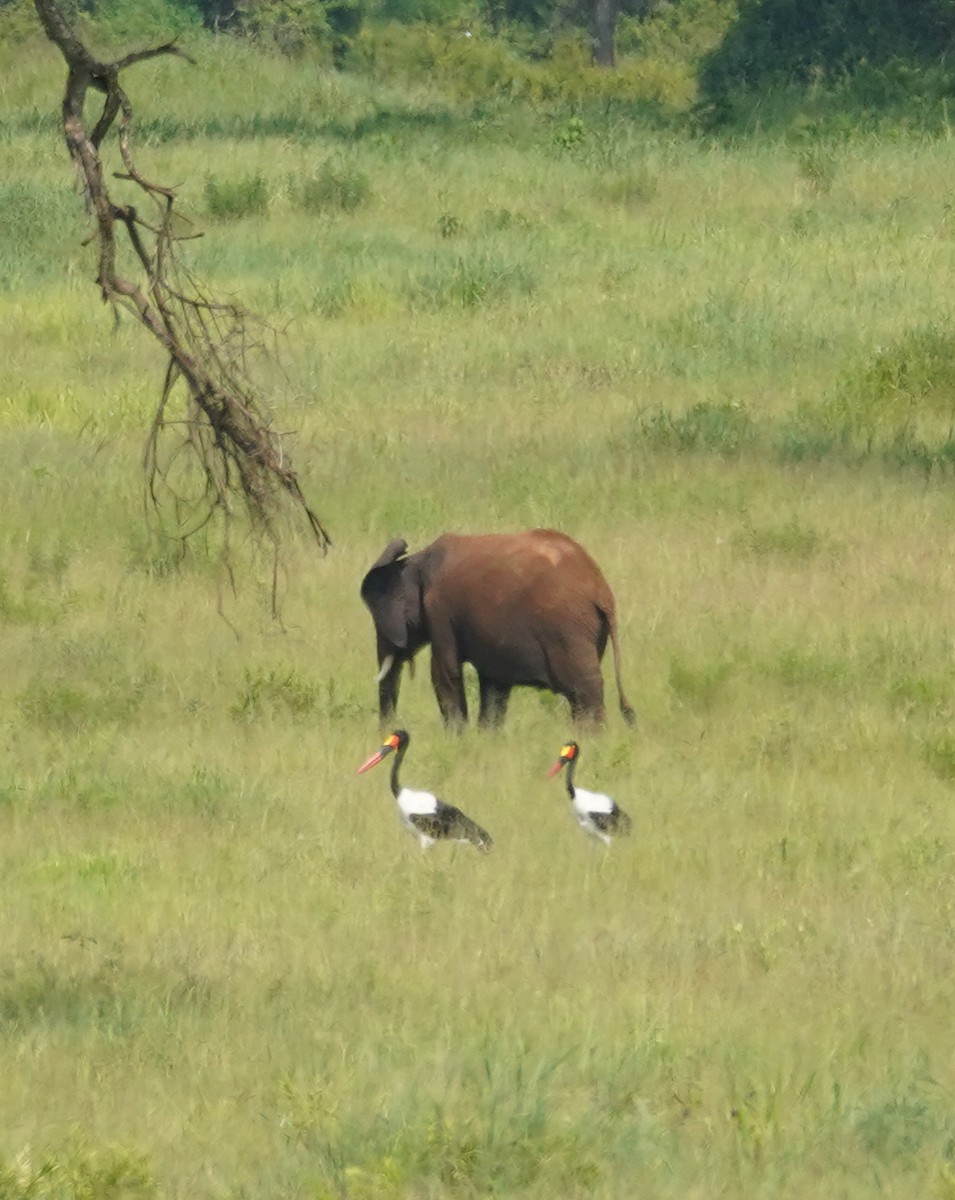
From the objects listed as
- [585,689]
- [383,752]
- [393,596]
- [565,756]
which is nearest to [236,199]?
[393,596]

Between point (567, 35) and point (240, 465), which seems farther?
point (567, 35)

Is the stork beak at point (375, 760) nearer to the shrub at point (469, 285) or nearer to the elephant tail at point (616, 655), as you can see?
the elephant tail at point (616, 655)

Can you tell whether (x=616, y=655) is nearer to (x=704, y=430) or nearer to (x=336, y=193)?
(x=704, y=430)

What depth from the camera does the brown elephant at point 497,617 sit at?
33.4 feet

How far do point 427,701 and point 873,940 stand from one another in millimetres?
4091

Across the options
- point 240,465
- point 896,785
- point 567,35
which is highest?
point 240,465

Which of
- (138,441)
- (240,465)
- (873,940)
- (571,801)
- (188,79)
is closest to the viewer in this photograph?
(240,465)

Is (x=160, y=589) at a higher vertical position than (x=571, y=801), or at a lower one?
lower

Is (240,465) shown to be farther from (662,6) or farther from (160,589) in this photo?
(662,6)

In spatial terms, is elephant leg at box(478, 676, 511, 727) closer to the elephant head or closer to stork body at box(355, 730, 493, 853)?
the elephant head

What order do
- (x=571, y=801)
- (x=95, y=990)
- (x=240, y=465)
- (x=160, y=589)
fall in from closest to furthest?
(x=240, y=465) < (x=95, y=990) < (x=571, y=801) < (x=160, y=589)

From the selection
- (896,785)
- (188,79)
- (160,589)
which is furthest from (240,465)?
(188,79)

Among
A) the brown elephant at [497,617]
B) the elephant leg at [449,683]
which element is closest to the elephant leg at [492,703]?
the brown elephant at [497,617]

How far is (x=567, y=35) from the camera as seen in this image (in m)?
57.3
